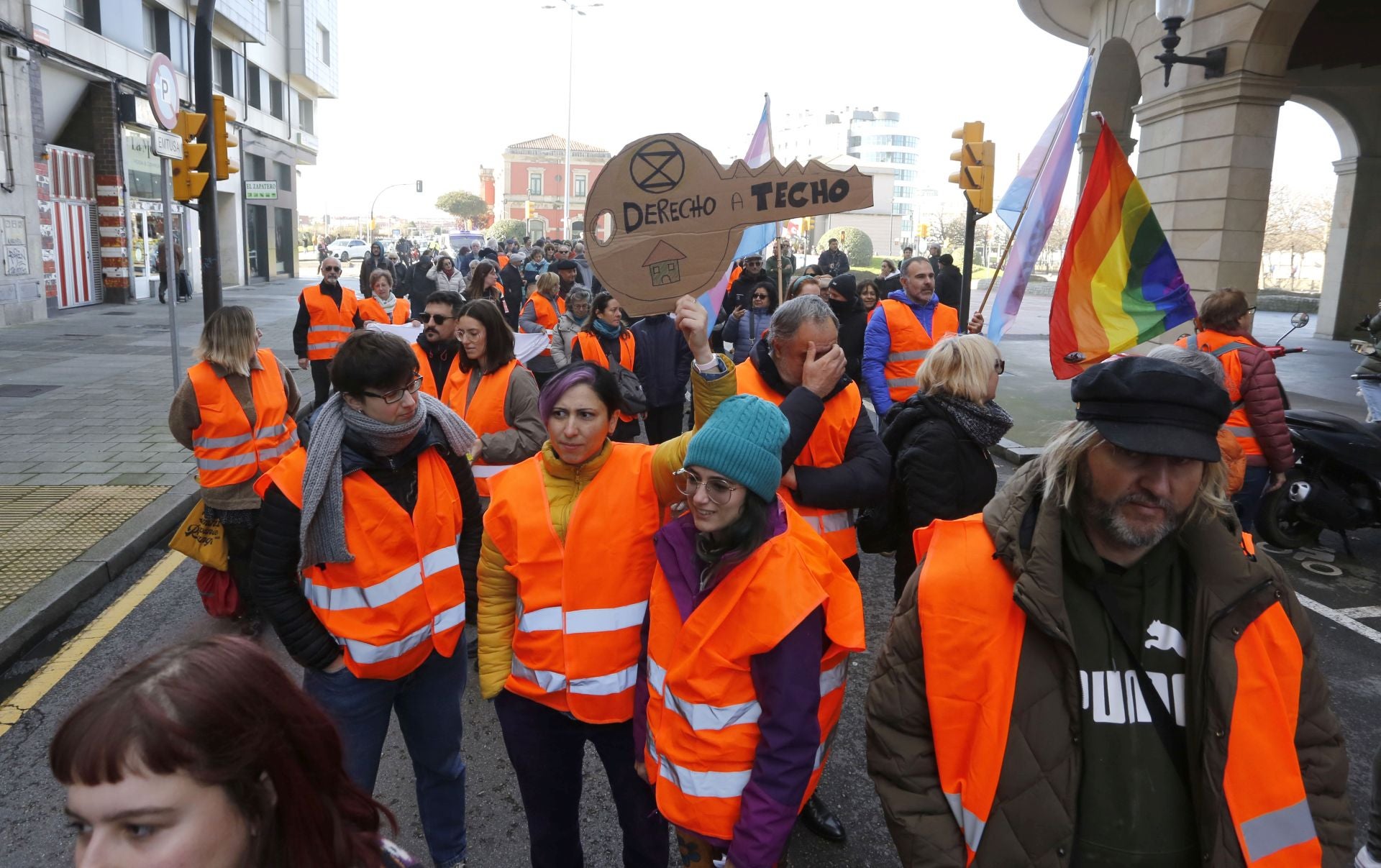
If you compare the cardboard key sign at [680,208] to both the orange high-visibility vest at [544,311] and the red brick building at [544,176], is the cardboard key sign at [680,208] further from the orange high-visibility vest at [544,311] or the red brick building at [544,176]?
the red brick building at [544,176]

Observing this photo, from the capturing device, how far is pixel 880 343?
23.4ft

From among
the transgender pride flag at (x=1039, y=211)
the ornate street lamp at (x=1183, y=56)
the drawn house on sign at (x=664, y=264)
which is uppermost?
the ornate street lamp at (x=1183, y=56)

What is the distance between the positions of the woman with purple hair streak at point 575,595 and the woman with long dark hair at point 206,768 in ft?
3.77

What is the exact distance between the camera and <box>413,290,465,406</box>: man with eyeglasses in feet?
16.9

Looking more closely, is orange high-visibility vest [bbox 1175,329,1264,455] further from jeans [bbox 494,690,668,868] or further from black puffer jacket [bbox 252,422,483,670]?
black puffer jacket [bbox 252,422,483,670]

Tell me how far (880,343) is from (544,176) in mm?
95007

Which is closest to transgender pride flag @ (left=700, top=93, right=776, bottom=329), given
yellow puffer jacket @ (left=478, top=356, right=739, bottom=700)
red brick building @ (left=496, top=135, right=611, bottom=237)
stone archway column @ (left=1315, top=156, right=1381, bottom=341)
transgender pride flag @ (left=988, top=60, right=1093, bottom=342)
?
transgender pride flag @ (left=988, top=60, right=1093, bottom=342)

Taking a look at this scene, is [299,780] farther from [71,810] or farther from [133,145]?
[133,145]

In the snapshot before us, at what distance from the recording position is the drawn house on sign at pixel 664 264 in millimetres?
2789

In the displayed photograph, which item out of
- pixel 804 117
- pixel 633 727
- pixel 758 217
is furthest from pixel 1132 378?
pixel 804 117

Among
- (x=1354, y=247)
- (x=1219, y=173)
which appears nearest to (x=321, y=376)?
(x=1219, y=173)

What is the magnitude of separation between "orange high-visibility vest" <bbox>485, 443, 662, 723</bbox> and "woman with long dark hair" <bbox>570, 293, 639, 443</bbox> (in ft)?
15.1

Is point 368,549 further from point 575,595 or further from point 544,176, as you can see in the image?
point 544,176

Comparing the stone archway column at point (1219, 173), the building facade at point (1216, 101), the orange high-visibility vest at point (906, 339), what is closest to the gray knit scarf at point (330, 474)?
the orange high-visibility vest at point (906, 339)
